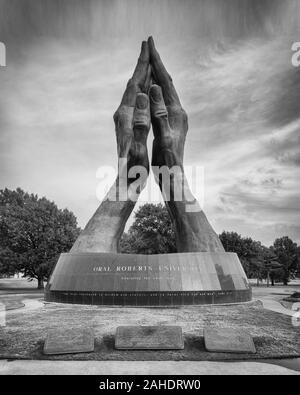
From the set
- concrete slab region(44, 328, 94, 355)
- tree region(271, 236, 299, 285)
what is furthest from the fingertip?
tree region(271, 236, 299, 285)

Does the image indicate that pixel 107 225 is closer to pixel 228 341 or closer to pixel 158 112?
pixel 158 112

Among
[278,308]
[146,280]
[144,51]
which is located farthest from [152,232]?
[146,280]

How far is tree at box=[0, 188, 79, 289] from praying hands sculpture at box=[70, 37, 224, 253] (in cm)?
1689

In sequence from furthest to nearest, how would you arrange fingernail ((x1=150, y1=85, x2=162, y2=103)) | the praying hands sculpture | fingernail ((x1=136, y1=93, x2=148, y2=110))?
fingernail ((x1=150, y1=85, x2=162, y2=103)), fingernail ((x1=136, y1=93, x2=148, y2=110)), the praying hands sculpture

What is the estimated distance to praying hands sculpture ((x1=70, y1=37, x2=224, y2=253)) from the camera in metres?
19.3

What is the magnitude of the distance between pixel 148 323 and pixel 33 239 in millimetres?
27910

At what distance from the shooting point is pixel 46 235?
117ft

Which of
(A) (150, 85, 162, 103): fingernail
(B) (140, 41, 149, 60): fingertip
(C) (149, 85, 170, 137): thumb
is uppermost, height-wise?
(B) (140, 41, 149, 60): fingertip

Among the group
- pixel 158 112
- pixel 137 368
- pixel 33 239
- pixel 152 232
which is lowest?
pixel 137 368

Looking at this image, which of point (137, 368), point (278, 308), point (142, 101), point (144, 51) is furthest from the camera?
point (144, 51)

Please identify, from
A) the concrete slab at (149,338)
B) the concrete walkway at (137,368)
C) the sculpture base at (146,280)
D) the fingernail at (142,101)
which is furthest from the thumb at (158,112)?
the concrete walkway at (137,368)

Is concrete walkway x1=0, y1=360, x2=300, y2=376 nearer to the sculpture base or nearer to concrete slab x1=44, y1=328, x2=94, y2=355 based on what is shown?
concrete slab x1=44, y1=328, x2=94, y2=355
